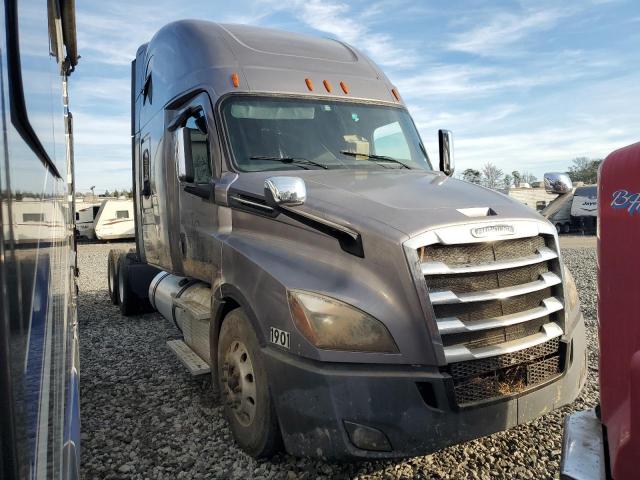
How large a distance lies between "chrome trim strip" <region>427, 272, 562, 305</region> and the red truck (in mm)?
885

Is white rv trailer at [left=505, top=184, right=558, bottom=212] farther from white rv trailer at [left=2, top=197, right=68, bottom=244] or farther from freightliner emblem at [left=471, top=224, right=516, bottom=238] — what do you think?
white rv trailer at [left=2, top=197, right=68, bottom=244]

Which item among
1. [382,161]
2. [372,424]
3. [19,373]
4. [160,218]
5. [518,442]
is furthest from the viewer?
[160,218]

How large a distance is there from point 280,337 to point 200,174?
1.99m

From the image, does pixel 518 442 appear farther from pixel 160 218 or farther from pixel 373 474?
pixel 160 218

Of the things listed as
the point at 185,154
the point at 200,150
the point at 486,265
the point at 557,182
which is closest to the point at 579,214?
the point at 557,182

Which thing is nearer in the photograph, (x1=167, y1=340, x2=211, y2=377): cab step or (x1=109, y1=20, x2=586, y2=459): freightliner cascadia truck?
(x1=109, y1=20, x2=586, y2=459): freightliner cascadia truck

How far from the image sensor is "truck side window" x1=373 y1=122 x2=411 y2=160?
4.58m

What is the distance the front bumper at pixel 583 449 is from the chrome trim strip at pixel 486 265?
3.08 ft

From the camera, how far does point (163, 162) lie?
5.55m

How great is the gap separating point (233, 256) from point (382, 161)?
155 centimetres

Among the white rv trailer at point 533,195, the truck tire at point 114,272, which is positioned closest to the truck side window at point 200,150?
the truck tire at point 114,272

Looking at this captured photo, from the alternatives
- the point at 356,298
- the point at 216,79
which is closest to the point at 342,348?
the point at 356,298

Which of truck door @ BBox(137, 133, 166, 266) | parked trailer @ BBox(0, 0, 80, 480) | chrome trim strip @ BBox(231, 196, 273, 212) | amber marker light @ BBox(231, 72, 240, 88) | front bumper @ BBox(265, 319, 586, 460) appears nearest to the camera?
parked trailer @ BBox(0, 0, 80, 480)

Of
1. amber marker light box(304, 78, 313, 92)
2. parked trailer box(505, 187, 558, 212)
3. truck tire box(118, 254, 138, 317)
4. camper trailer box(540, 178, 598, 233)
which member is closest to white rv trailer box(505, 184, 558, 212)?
parked trailer box(505, 187, 558, 212)
